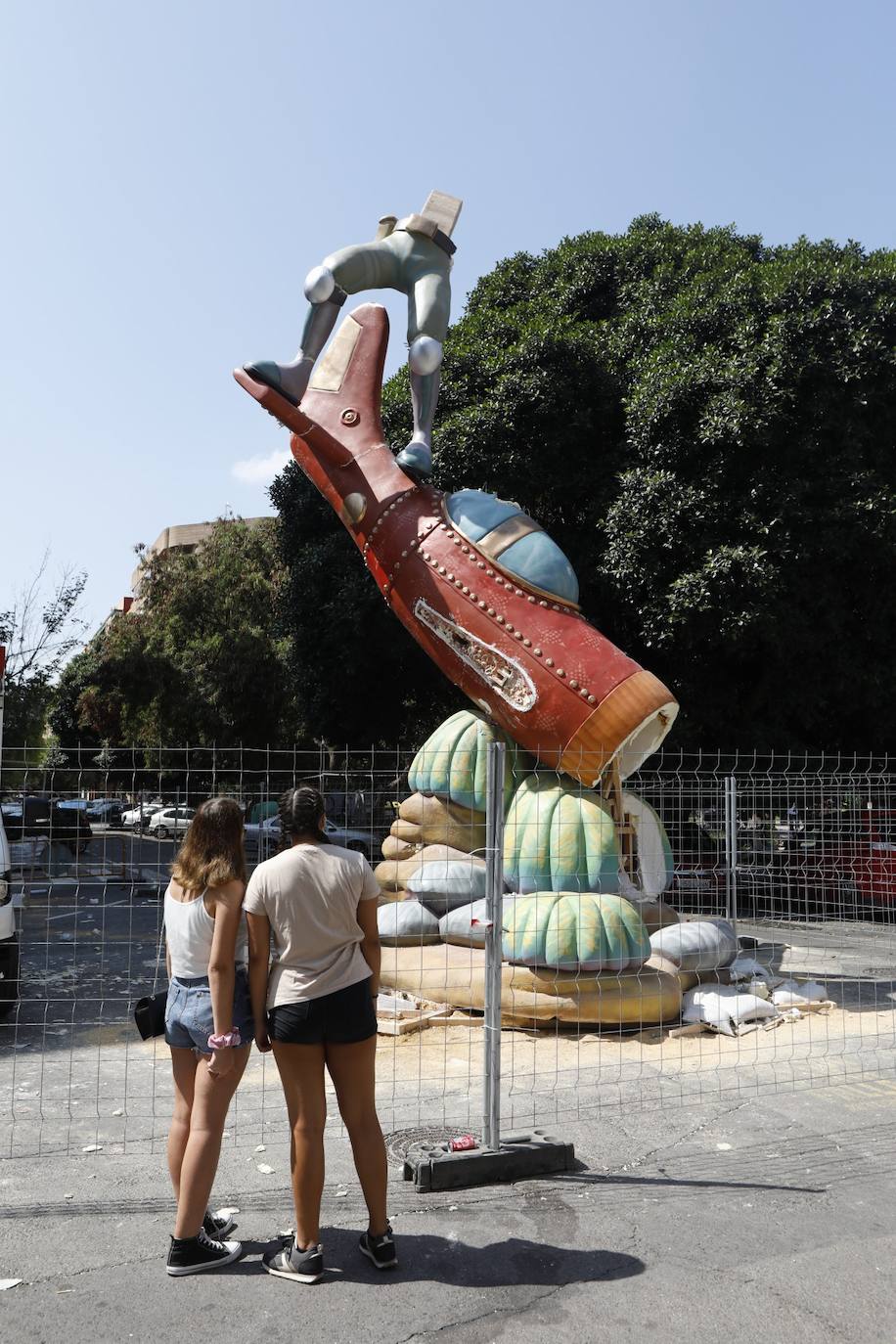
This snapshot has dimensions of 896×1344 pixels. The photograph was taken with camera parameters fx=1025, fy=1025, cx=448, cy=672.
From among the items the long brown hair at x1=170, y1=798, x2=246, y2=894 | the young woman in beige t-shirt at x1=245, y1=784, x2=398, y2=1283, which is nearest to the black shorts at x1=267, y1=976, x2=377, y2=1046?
the young woman in beige t-shirt at x1=245, y1=784, x2=398, y2=1283

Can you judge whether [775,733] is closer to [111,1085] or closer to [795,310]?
[795,310]

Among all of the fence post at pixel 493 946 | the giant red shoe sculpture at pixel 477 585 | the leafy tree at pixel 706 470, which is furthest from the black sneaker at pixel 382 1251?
the leafy tree at pixel 706 470

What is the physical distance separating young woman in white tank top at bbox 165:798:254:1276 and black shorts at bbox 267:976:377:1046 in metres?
0.18

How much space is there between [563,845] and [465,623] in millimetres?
2117

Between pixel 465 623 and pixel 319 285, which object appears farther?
pixel 319 285

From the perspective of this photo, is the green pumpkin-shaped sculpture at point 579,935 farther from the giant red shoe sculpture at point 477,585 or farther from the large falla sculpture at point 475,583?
the giant red shoe sculpture at point 477,585

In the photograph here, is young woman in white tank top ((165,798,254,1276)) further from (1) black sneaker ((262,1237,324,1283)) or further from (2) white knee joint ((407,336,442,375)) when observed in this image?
(2) white knee joint ((407,336,442,375))

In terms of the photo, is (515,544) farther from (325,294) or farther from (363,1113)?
(363,1113)

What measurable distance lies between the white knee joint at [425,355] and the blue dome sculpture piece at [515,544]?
5.12 feet

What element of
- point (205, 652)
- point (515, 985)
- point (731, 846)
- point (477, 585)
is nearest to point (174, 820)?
point (515, 985)

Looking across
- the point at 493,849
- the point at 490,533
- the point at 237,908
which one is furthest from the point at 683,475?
the point at 237,908

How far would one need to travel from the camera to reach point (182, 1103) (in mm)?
3719

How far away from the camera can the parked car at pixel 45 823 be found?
641 centimetres

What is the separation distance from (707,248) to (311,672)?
967 centimetres
